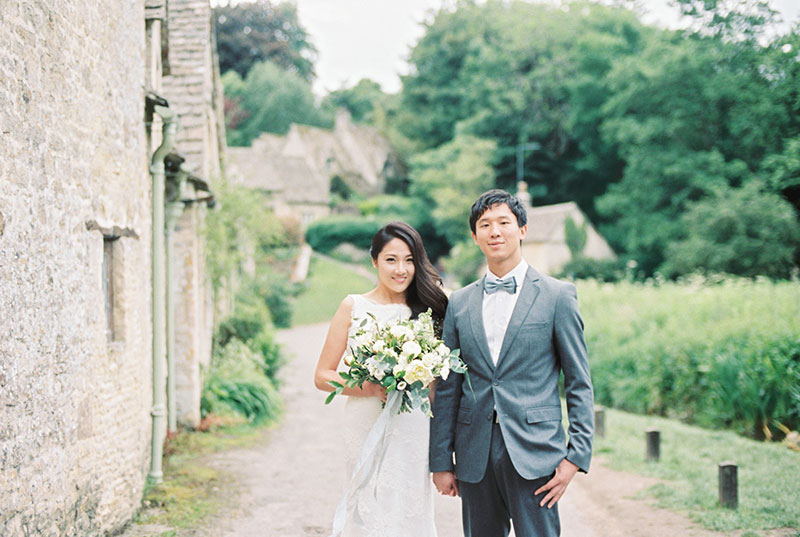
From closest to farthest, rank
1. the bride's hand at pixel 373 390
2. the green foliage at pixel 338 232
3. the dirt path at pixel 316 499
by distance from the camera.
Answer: the bride's hand at pixel 373 390 < the dirt path at pixel 316 499 < the green foliage at pixel 338 232

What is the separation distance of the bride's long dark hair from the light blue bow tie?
54 cm

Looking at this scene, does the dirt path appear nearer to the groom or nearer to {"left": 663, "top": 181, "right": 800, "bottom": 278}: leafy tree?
the groom

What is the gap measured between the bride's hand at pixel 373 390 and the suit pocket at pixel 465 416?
510 mm

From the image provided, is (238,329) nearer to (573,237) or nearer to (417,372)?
(417,372)

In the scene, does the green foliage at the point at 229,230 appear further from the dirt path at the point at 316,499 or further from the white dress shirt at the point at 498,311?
the white dress shirt at the point at 498,311

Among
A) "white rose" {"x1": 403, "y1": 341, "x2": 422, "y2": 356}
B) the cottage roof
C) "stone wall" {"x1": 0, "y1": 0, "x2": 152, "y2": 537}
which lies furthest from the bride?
the cottage roof

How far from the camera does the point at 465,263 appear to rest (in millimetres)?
40344

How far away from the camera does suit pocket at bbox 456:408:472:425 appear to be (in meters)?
3.87

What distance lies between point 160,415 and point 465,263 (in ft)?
110

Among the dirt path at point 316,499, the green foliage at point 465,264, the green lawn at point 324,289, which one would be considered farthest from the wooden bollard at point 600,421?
the green foliage at point 465,264

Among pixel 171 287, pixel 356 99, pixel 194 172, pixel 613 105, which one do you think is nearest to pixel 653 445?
pixel 171 287

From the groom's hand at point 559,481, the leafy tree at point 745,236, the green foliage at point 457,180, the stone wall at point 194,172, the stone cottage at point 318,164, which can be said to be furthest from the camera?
the stone cottage at point 318,164

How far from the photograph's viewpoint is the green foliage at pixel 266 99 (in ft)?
194

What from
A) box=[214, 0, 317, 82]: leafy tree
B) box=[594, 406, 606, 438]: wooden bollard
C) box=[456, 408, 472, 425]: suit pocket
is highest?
box=[214, 0, 317, 82]: leafy tree
